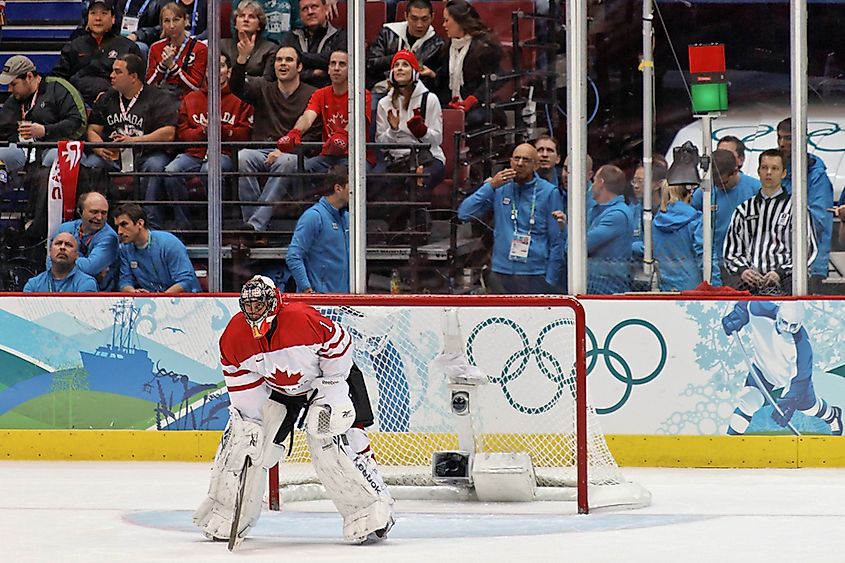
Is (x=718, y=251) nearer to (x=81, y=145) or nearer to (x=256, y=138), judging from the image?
(x=256, y=138)

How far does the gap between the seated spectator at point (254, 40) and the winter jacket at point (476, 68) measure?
94 centimetres

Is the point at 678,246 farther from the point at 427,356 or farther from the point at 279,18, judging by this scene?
the point at 279,18

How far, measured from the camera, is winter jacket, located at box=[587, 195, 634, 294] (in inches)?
285

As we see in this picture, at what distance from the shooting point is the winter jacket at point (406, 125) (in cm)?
761

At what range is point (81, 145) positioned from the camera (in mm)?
7934

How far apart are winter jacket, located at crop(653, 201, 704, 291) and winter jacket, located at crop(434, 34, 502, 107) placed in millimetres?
1181

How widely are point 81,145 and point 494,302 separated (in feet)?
9.97

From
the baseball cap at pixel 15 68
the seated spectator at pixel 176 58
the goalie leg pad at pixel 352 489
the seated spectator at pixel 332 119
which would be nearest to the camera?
the goalie leg pad at pixel 352 489

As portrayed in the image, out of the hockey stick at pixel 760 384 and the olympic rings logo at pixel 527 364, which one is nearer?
the olympic rings logo at pixel 527 364

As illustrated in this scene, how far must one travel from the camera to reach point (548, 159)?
739 centimetres

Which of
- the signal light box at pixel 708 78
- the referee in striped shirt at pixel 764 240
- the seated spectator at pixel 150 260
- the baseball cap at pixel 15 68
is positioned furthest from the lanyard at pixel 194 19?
the referee in striped shirt at pixel 764 240

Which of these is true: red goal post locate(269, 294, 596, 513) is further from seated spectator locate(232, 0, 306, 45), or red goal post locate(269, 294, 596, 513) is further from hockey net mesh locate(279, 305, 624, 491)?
seated spectator locate(232, 0, 306, 45)

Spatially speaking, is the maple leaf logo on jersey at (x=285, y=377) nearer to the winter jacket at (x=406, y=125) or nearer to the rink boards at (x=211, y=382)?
the rink boards at (x=211, y=382)

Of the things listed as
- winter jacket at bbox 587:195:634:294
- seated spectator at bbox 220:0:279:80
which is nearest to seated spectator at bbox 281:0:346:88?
seated spectator at bbox 220:0:279:80
